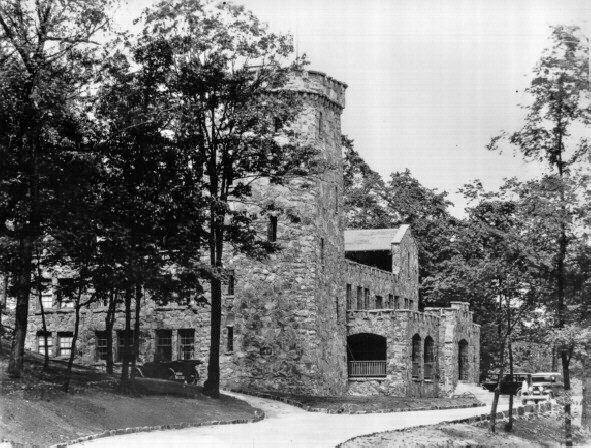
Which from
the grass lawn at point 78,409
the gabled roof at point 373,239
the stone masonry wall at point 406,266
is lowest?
the grass lawn at point 78,409

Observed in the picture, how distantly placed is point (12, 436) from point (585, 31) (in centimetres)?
1807

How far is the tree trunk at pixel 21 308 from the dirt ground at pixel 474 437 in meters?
8.91

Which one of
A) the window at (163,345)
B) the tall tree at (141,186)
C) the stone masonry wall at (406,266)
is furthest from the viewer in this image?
the stone masonry wall at (406,266)

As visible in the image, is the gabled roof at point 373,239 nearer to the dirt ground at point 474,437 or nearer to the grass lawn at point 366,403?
the grass lawn at point 366,403

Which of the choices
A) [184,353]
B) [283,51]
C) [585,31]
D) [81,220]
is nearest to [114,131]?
[81,220]

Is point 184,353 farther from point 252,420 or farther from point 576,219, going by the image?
point 576,219

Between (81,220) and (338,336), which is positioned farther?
(338,336)

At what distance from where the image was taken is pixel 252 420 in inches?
1236

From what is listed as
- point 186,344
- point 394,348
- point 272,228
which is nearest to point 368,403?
point 272,228

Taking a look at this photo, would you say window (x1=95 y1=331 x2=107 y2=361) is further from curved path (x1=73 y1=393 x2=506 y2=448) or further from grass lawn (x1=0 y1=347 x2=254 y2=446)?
grass lawn (x1=0 y1=347 x2=254 y2=446)

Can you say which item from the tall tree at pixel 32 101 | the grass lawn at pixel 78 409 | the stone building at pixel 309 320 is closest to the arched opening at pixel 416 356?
the stone building at pixel 309 320

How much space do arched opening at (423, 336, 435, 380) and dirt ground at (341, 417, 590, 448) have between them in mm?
17070

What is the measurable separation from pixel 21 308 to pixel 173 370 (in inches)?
770

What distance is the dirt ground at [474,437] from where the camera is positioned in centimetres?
2692
